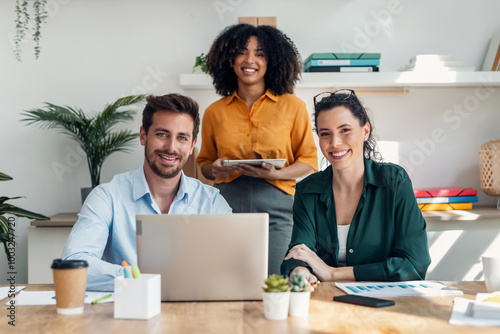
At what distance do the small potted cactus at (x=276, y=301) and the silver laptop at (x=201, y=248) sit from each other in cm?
12

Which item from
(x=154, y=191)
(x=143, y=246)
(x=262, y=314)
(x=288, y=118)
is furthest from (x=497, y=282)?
(x=288, y=118)

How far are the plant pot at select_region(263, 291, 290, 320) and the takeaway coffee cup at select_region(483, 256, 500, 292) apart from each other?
1.93 ft

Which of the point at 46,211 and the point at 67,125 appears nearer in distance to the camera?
the point at 67,125

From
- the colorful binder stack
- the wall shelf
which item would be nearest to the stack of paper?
the colorful binder stack

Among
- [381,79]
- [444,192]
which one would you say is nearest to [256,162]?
[381,79]

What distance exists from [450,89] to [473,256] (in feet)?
3.66

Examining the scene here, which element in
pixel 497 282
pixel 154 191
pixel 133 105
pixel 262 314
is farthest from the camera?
pixel 133 105

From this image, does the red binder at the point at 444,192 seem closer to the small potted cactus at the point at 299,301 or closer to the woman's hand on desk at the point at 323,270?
the woman's hand on desk at the point at 323,270

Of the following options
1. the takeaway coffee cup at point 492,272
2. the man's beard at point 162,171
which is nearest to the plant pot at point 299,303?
the takeaway coffee cup at point 492,272

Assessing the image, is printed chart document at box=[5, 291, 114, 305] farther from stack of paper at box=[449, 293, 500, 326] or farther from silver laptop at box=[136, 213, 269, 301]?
stack of paper at box=[449, 293, 500, 326]

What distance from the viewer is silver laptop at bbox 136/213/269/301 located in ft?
4.20

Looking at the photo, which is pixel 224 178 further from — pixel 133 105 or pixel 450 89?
pixel 450 89

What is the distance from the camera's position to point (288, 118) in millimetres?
2592

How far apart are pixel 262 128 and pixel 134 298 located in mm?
→ 1491
